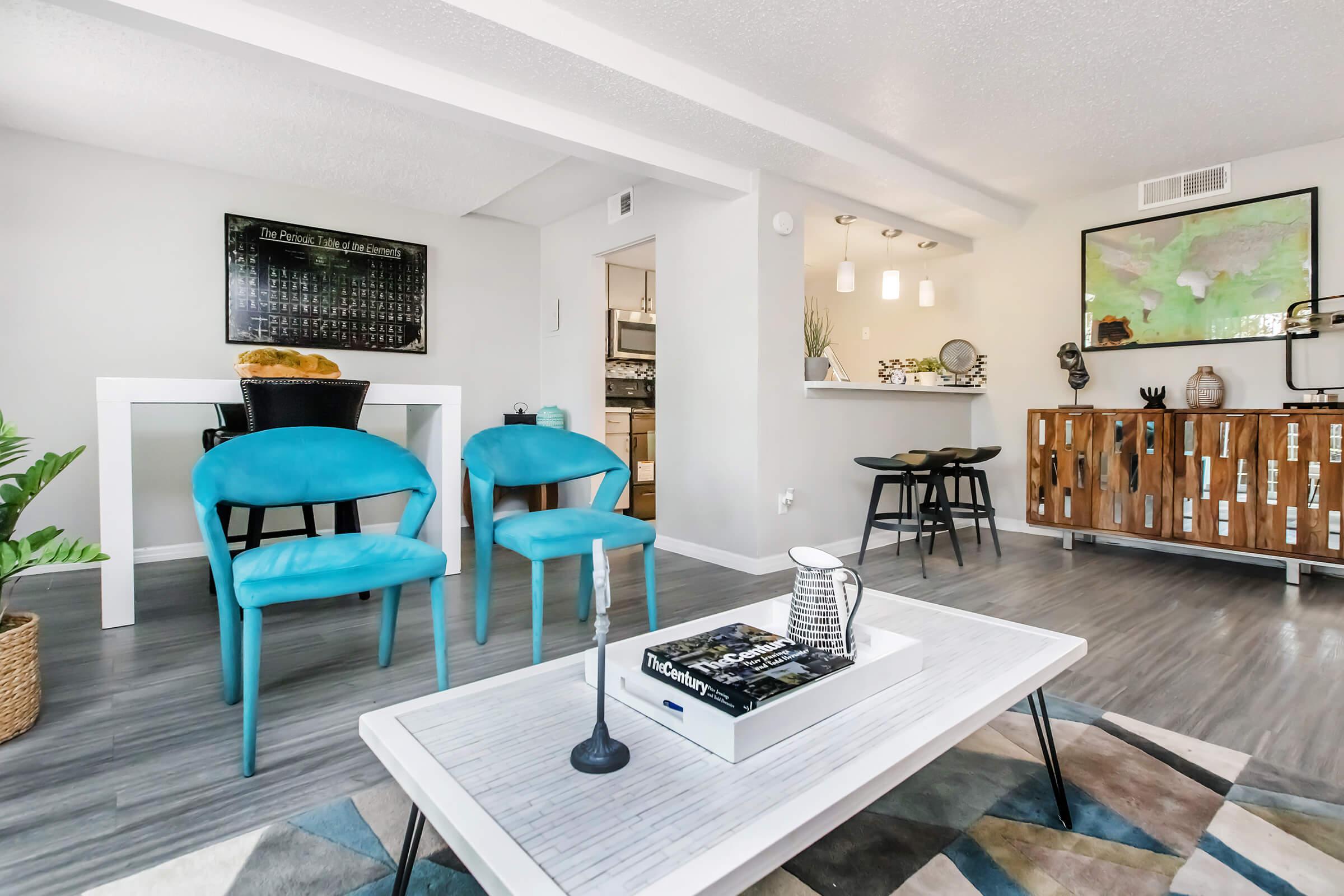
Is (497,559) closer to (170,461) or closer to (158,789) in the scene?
(170,461)

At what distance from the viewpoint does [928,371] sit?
493 centimetres

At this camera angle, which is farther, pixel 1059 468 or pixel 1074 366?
pixel 1074 366

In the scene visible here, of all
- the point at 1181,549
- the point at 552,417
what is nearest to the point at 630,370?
the point at 552,417

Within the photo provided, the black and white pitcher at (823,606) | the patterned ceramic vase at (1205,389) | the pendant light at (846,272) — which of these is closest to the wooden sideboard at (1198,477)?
the patterned ceramic vase at (1205,389)

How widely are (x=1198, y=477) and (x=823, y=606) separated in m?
3.61

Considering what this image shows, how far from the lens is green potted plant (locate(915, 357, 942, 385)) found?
4867 mm

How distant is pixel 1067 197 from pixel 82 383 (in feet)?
20.3

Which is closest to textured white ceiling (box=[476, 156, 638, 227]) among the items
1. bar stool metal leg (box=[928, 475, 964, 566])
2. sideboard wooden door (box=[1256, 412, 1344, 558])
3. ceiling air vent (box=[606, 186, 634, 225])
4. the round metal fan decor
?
ceiling air vent (box=[606, 186, 634, 225])

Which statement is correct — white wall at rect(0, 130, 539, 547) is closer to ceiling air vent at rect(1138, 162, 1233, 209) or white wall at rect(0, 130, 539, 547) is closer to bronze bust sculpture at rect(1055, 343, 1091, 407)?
bronze bust sculpture at rect(1055, 343, 1091, 407)

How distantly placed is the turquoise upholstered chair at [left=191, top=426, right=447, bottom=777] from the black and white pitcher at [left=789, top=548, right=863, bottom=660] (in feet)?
3.29

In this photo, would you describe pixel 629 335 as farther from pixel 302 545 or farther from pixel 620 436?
pixel 302 545

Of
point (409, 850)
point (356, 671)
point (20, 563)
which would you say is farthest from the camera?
point (356, 671)

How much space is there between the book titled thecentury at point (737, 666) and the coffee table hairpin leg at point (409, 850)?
442 mm

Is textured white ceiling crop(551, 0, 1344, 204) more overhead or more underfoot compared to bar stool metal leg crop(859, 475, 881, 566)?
more overhead
